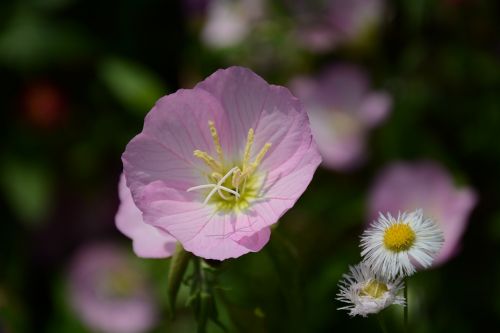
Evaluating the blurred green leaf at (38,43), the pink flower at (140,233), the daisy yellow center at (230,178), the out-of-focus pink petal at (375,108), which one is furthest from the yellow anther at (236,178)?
the blurred green leaf at (38,43)

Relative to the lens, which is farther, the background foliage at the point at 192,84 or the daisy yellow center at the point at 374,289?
the background foliage at the point at 192,84

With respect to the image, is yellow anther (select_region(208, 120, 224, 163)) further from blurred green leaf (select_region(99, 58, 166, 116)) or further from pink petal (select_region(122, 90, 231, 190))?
blurred green leaf (select_region(99, 58, 166, 116))

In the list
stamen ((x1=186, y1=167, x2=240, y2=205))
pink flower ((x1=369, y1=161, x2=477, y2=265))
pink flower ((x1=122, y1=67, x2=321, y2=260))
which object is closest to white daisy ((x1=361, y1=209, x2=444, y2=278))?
pink flower ((x1=122, y1=67, x2=321, y2=260))

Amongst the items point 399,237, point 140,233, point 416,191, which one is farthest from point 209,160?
point 416,191

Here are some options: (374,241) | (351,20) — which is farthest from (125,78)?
(374,241)

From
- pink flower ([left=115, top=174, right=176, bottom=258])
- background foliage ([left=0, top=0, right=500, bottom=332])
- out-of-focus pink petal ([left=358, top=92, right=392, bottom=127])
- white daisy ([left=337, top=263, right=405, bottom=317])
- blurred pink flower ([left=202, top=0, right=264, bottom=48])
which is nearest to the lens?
white daisy ([left=337, top=263, right=405, bottom=317])

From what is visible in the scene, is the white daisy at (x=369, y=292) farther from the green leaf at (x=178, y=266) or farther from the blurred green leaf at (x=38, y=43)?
the blurred green leaf at (x=38, y=43)
